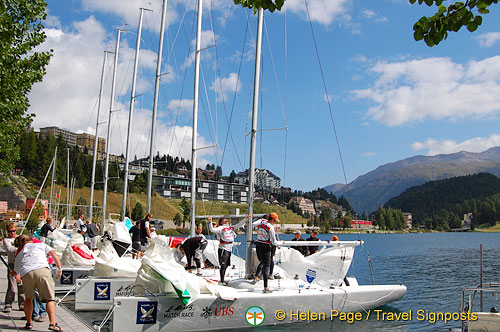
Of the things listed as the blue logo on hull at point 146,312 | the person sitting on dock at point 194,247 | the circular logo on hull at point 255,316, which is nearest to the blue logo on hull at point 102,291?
the person sitting on dock at point 194,247

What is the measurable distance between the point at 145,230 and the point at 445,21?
13517 mm

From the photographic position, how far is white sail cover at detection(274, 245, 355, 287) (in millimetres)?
13484

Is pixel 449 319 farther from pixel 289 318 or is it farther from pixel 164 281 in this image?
pixel 164 281

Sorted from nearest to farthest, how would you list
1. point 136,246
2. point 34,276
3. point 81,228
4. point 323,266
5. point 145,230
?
point 34,276
point 323,266
point 145,230
point 136,246
point 81,228

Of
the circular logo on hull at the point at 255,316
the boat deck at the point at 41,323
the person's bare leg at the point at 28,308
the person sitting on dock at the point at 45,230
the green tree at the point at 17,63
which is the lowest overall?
the circular logo on hull at the point at 255,316

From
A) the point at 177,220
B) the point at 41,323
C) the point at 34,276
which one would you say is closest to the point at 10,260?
the point at 41,323

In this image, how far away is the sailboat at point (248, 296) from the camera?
33.9 ft

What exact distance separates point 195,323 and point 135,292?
5.35 feet

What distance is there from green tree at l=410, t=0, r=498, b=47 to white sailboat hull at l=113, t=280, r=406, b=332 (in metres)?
8.17

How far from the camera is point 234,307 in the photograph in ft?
37.0

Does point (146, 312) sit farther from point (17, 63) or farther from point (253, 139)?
point (17, 63)

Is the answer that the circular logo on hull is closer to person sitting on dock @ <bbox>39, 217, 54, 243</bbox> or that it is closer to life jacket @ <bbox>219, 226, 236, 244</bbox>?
life jacket @ <bbox>219, 226, 236, 244</bbox>

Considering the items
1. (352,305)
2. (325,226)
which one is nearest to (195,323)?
(352,305)

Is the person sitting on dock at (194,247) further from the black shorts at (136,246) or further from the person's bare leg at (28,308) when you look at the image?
the person's bare leg at (28,308)
